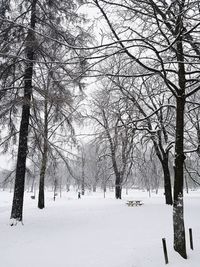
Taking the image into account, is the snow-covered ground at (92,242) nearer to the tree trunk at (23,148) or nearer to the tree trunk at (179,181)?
the tree trunk at (179,181)

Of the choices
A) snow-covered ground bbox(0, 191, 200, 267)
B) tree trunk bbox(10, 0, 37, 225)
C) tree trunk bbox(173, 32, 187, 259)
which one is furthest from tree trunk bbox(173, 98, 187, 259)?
tree trunk bbox(10, 0, 37, 225)

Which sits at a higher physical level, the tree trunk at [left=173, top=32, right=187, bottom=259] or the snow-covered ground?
the tree trunk at [left=173, top=32, right=187, bottom=259]

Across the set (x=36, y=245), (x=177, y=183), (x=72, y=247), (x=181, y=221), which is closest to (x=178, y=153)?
(x=177, y=183)

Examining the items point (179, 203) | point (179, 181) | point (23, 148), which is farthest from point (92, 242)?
point (23, 148)

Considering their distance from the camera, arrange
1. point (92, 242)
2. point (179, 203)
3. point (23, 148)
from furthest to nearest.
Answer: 1. point (23, 148)
2. point (92, 242)
3. point (179, 203)

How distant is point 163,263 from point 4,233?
564 cm

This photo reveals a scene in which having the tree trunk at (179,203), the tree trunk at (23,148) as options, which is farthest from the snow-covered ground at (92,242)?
the tree trunk at (23,148)

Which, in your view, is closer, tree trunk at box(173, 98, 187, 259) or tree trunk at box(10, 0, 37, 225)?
tree trunk at box(173, 98, 187, 259)

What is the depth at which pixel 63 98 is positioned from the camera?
9.52 meters

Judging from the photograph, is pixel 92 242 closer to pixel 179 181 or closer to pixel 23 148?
pixel 179 181

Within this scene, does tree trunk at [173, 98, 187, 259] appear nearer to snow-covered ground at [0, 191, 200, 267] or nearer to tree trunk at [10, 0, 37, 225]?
snow-covered ground at [0, 191, 200, 267]

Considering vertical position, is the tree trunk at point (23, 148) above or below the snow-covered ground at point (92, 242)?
above

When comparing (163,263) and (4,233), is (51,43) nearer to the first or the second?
(4,233)

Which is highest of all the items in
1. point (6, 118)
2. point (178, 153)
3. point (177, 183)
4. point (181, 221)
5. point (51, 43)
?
point (51, 43)
